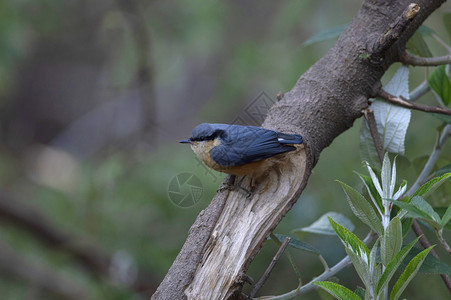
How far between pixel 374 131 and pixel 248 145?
0.43 meters

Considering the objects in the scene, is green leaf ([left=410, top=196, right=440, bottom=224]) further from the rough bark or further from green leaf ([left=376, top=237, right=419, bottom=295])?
the rough bark

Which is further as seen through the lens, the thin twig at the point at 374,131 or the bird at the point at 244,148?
the thin twig at the point at 374,131

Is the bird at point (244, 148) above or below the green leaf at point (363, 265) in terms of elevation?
above

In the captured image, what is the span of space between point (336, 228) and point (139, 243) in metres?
1.97

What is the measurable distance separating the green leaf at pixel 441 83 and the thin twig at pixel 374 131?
0.28 meters

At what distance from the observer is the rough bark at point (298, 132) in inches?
50.2

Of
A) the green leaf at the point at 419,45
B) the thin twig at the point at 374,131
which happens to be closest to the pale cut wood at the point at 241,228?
the thin twig at the point at 374,131

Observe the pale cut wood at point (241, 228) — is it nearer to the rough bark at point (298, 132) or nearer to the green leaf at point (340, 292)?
the rough bark at point (298, 132)

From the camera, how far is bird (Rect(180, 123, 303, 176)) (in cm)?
150

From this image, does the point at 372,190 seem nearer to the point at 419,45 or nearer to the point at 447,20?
the point at 419,45

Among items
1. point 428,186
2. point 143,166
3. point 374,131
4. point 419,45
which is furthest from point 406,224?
point 143,166

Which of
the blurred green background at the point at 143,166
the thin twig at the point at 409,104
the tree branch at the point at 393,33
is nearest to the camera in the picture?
the tree branch at the point at 393,33

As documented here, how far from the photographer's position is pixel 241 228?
4.45 feet

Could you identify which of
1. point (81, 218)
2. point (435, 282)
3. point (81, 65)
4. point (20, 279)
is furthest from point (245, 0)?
point (435, 282)
